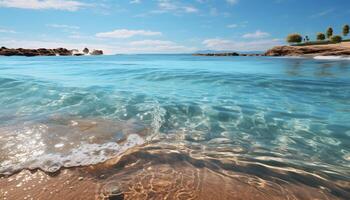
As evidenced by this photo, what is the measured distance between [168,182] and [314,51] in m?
70.0

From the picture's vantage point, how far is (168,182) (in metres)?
3.02

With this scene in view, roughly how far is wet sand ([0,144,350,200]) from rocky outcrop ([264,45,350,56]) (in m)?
57.0

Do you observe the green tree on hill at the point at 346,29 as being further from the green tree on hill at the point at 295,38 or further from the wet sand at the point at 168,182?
the wet sand at the point at 168,182

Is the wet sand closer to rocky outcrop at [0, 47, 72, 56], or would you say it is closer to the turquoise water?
the turquoise water

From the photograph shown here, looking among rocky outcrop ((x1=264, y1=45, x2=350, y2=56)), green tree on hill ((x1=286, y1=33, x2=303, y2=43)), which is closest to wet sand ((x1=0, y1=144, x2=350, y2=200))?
rocky outcrop ((x1=264, y1=45, x2=350, y2=56))

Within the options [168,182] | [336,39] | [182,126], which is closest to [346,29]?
[336,39]

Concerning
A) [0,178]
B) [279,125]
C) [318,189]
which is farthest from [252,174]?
[0,178]

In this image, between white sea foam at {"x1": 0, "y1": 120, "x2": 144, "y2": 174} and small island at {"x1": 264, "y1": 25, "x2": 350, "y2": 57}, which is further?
Answer: small island at {"x1": 264, "y1": 25, "x2": 350, "y2": 57}

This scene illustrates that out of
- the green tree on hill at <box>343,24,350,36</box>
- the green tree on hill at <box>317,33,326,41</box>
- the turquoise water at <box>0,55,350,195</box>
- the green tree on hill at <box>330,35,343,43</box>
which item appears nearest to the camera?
Answer: the turquoise water at <box>0,55,350,195</box>

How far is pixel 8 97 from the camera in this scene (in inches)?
338

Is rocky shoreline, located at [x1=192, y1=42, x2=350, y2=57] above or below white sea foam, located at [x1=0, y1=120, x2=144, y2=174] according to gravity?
above

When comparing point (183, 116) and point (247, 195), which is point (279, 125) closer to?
point (183, 116)

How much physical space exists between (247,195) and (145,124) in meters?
3.32

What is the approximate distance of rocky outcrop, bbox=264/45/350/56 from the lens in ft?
162
